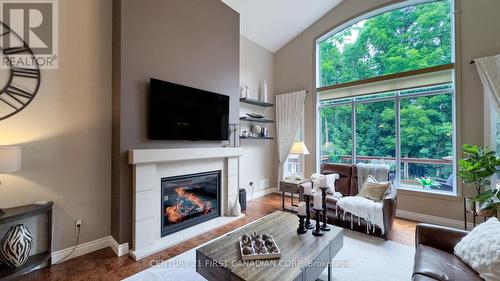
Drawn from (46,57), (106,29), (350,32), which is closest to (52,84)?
(46,57)

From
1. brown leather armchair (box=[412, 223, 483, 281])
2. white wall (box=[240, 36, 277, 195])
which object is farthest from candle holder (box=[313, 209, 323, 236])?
white wall (box=[240, 36, 277, 195])

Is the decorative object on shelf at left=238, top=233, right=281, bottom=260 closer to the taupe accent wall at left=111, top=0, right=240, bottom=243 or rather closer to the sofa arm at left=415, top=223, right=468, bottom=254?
the sofa arm at left=415, top=223, right=468, bottom=254

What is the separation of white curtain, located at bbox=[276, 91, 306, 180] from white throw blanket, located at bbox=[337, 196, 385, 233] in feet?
6.85

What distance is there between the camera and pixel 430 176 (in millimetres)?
3717

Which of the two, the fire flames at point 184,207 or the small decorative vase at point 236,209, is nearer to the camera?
the fire flames at point 184,207

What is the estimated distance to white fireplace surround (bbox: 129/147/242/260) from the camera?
8.29 ft

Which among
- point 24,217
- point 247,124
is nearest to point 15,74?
point 24,217

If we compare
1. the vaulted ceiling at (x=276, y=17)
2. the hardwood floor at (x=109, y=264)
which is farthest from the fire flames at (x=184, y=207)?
the vaulted ceiling at (x=276, y=17)

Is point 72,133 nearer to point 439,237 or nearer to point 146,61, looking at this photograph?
point 146,61

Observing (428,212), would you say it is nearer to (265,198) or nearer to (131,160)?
(265,198)

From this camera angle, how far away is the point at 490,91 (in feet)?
9.79

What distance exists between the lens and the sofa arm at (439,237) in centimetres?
183

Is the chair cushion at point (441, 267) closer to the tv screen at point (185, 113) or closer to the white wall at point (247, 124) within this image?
the tv screen at point (185, 113)

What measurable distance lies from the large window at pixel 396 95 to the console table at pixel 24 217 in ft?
15.2
